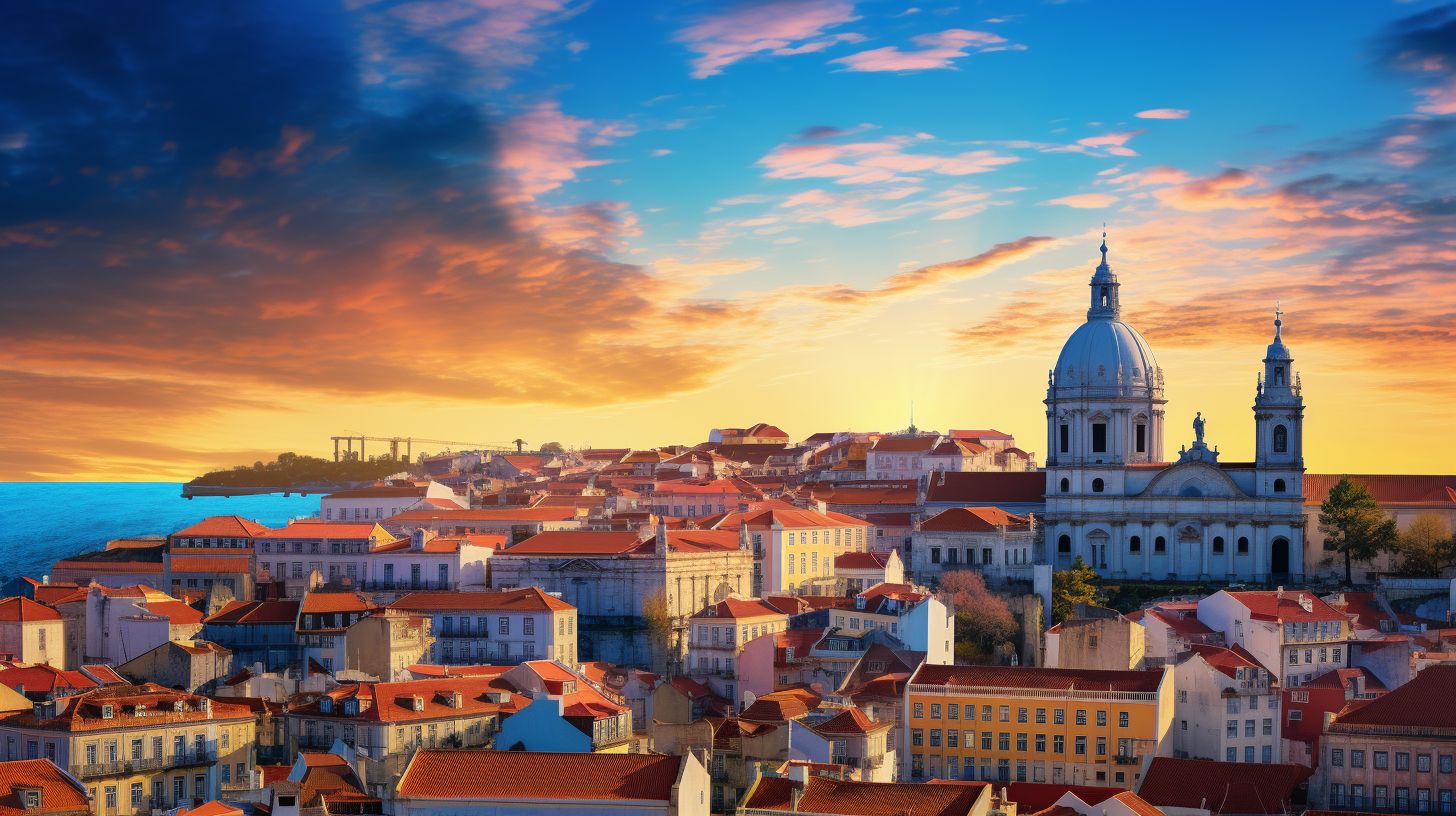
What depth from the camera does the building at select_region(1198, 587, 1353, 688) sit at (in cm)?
8756

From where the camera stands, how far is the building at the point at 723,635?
3489 inches

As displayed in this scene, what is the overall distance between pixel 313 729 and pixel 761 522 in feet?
136

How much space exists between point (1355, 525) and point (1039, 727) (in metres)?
41.6

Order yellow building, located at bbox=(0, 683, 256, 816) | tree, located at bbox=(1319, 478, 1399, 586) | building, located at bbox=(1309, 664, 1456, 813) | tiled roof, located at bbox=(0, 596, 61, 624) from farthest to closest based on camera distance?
tree, located at bbox=(1319, 478, 1399, 586) → tiled roof, located at bbox=(0, 596, 61, 624) → building, located at bbox=(1309, 664, 1456, 813) → yellow building, located at bbox=(0, 683, 256, 816)

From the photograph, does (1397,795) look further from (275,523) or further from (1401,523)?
(275,523)

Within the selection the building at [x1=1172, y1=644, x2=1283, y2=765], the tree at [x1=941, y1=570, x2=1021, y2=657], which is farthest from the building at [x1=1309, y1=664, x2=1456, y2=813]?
the tree at [x1=941, y1=570, x2=1021, y2=657]

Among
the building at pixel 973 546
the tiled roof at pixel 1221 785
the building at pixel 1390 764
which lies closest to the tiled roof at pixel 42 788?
the tiled roof at pixel 1221 785

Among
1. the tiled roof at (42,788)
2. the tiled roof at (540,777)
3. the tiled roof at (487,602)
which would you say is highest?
the tiled roof at (487,602)

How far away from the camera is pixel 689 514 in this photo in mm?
134000

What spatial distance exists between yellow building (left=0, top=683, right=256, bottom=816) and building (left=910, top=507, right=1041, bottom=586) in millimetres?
49676

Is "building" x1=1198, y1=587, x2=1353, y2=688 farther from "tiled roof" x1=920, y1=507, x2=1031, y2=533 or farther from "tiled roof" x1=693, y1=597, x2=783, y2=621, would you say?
"tiled roof" x1=920, y1=507, x2=1031, y2=533

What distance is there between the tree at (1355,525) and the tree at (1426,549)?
772mm

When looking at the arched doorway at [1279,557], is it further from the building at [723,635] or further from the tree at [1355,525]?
the building at [723,635]

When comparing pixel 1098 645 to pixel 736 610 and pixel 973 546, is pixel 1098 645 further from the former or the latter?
pixel 973 546
